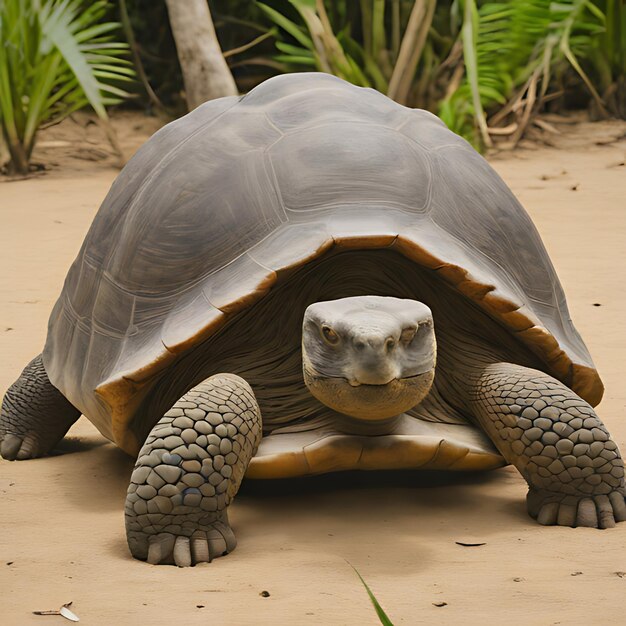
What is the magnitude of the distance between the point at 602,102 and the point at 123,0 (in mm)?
4942

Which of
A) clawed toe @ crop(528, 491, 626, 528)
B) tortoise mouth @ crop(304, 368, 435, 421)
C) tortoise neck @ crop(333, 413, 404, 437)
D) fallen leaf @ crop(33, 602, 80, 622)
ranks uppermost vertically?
tortoise mouth @ crop(304, 368, 435, 421)

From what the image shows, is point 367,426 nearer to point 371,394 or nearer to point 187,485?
point 371,394

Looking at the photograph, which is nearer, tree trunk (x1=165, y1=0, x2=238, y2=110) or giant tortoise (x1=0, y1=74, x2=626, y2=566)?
giant tortoise (x1=0, y1=74, x2=626, y2=566)

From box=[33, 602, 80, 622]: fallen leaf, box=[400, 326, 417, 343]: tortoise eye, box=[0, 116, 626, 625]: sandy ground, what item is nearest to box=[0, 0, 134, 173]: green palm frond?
box=[0, 116, 626, 625]: sandy ground

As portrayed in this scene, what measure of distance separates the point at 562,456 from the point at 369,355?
673 millimetres

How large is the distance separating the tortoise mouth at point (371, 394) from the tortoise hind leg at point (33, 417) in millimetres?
1517

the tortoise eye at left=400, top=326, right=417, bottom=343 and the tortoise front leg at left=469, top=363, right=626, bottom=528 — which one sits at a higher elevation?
the tortoise eye at left=400, top=326, right=417, bottom=343

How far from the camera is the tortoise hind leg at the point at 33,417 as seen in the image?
157 inches

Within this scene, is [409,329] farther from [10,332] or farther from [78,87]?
[78,87]

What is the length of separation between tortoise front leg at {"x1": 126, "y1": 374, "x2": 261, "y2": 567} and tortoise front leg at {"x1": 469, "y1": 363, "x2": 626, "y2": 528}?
2.36ft

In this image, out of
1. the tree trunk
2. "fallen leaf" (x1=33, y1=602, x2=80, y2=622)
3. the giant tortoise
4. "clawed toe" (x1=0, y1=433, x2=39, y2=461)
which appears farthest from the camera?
the tree trunk

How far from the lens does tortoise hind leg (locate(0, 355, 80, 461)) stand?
13.1 feet

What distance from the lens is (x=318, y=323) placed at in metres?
2.77

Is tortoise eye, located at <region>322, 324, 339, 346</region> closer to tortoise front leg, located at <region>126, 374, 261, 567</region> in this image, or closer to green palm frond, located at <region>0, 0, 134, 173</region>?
tortoise front leg, located at <region>126, 374, 261, 567</region>
